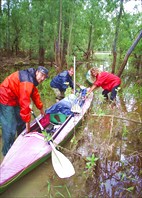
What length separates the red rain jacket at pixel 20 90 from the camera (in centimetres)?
343

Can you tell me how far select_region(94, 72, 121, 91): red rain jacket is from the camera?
6.82 m

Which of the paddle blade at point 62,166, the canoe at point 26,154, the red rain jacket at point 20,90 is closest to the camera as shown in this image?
the canoe at point 26,154

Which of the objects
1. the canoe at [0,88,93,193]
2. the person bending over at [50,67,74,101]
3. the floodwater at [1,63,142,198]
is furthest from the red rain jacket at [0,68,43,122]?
the person bending over at [50,67,74,101]

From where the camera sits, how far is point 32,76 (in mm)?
3615

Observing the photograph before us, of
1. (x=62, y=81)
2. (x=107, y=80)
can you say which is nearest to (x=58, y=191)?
(x=62, y=81)

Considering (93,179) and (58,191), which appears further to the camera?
(93,179)

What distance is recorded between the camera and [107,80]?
693cm

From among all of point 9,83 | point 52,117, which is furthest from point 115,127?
point 9,83

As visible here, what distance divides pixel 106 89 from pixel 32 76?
4.22 metres

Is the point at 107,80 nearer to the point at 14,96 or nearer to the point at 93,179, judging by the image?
the point at 14,96

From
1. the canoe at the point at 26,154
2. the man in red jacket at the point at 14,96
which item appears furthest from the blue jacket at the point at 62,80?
the man in red jacket at the point at 14,96

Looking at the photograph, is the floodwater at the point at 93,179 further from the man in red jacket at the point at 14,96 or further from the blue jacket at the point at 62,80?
the blue jacket at the point at 62,80

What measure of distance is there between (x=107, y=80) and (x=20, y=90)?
415cm

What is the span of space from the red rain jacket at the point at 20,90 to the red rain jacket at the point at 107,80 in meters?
3.52
